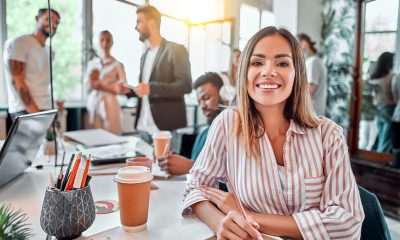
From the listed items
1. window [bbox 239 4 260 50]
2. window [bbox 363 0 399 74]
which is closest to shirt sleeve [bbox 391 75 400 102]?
window [bbox 363 0 399 74]

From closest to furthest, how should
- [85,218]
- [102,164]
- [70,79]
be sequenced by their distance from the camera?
[85,218], [70,79], [102,164]

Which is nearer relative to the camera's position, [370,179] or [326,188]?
[326,188]

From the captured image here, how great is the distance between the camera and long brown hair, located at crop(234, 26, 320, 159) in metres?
0.95

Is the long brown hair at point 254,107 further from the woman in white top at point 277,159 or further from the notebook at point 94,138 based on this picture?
the notebook at point 94,138

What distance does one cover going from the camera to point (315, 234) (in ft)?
2.59

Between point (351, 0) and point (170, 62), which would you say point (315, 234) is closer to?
point (170, 62)

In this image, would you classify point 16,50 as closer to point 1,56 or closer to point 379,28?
point 1,56

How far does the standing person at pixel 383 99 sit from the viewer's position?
9.10ft

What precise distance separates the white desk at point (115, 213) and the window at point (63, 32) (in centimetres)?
32

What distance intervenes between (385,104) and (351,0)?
118cm

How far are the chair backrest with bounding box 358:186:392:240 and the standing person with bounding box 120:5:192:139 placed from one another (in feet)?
2.46

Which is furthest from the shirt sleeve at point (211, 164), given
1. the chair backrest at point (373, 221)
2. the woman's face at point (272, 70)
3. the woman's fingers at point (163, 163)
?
the chair backrest at point (373, 221)

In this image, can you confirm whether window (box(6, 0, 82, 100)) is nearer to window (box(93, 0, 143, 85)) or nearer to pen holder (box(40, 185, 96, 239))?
window (box(93, 0, 143, 85))

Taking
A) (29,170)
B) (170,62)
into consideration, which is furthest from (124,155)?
(170,62)
